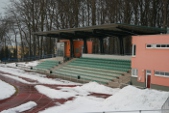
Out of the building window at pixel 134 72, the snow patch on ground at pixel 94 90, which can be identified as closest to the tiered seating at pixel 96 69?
the snow patch on ground at pixel 94 90

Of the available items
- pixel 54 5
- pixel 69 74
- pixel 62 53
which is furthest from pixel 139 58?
pixel 54 5

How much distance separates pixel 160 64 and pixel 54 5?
3944 cm

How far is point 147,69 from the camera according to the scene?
21.6m

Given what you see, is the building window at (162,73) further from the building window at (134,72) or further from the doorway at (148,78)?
the building window at (134,72)

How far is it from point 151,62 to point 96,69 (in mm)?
10635

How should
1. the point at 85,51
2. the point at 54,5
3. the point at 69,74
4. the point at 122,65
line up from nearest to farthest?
the point at 122,65, the point at 69,74, the point at 85,51, the point at 54,5

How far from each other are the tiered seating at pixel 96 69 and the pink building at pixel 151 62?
410 cm

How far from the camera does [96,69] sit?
3055 centimetres

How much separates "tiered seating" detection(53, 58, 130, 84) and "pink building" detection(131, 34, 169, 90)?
13.5ft

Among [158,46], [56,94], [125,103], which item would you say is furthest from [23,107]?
[158,46]

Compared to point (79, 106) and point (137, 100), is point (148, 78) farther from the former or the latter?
point (79, 106)

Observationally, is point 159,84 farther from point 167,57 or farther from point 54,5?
point 54,5

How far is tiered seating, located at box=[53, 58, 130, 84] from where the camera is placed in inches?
1074

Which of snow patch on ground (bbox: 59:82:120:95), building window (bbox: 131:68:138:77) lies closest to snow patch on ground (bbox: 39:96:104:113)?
snow patch on ground (bbox: 59:82:120:95)
